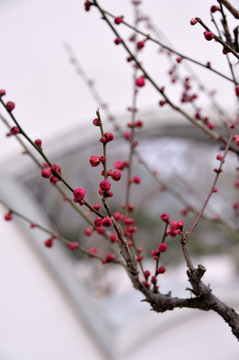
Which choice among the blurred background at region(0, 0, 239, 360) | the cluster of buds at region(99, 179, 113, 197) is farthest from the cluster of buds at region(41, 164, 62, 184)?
the blurred background at region(0, 0, 239, 360)

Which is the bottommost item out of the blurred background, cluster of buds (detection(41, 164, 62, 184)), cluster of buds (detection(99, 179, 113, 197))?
cluster of buds (detection(99, 179, 113, 197))

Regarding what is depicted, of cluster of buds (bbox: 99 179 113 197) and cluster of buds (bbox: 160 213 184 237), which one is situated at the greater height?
cluster of buds (bbox: 99 179 113 197)

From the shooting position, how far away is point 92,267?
1.91 meters

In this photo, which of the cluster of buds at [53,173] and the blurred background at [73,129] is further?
the blurred background at [73,129]

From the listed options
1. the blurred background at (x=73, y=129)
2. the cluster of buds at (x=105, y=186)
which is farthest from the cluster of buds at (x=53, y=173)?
the blurred background at (x=73, y=129)

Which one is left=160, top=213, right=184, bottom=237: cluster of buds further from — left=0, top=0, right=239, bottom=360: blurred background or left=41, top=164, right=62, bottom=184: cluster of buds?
left=0, top=0, right=239, bottom=360: blurred background

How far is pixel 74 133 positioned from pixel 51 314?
581 millimetres

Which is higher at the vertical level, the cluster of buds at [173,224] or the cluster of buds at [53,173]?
the cluster of buds at [53,173]

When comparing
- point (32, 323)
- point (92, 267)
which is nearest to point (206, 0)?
point (32, 323)

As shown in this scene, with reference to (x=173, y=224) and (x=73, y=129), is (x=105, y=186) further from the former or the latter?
(x=73, y=129)

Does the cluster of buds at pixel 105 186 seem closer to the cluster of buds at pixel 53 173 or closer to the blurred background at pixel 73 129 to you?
the cluster of buds at pixel 53 173

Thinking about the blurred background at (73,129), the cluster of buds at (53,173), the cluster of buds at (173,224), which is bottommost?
the cluster of buds at (173,224)

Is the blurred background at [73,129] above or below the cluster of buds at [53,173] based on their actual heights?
above

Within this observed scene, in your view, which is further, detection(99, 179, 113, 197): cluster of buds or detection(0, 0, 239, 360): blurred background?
detection(0, 0, 239, 360): blurred background
